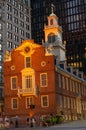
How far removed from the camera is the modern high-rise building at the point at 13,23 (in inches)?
5281

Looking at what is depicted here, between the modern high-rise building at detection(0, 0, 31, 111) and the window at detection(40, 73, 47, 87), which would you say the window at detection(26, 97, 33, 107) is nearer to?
the window at detection(40, 73, 47, 87)

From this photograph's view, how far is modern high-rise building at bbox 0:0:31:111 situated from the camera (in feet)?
440

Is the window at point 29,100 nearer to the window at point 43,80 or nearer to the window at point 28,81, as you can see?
the window at point 28,81

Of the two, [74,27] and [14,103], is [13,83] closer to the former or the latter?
[14,103]

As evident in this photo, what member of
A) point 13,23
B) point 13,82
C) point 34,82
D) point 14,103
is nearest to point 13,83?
point 13,82

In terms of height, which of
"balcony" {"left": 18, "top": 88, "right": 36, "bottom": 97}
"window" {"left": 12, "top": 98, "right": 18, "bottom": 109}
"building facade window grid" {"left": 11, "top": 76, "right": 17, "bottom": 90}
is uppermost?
"building facade window grid" {"left": 11, "top": 76, "right": 17, "bottom": 90}

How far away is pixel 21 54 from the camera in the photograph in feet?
227

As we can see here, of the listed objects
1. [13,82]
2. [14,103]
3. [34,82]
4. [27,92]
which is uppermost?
Result: [13,82]

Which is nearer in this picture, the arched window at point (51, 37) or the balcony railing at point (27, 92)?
the balcony railing at point (27, 92)

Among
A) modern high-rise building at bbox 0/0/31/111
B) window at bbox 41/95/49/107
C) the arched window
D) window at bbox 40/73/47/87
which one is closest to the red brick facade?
window at bbox 41/95/49/107

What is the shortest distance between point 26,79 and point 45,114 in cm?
812

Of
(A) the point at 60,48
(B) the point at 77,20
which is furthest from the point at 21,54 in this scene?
(B) the point at 77,20

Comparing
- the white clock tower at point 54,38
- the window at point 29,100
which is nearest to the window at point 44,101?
the window at point 29,100

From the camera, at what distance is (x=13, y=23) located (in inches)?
5689
